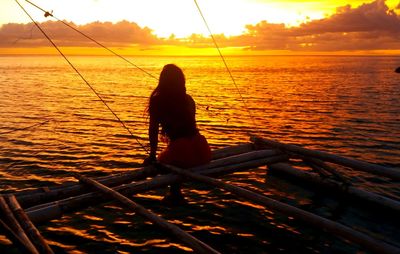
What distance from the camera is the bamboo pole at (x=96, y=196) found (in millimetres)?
6348

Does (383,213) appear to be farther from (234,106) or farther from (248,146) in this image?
(234,106)

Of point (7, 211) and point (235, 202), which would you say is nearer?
point (7, 211)

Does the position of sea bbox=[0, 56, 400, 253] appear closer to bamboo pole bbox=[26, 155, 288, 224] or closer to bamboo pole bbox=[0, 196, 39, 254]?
bamboo pole bbox=[26, 155, 288, 224]

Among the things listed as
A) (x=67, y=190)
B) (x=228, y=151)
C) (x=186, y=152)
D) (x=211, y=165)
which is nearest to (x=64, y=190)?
(x=67, y=190)

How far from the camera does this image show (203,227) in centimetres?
938

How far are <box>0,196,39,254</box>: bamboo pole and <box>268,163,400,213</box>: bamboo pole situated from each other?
24.7 feet

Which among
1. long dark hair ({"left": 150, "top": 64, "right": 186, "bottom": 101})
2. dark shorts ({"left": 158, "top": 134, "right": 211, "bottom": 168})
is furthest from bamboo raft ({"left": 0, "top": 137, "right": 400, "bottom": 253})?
long dark hair ({"left": 150, "top": 64, "right": 186, "bottom": 101})

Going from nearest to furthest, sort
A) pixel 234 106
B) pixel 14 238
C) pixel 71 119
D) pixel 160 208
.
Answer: pixel 14 238 < pixel 160 208 < pixel 71 119 < pixel 234 106

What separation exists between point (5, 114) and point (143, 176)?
25629 millimetres

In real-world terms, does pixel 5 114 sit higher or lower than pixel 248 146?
lower

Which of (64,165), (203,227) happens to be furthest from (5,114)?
(203,227)

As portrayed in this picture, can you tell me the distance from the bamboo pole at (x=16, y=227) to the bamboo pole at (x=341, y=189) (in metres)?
7.54

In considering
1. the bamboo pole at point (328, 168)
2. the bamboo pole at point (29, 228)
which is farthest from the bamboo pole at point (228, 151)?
the bamboo pole at point (29, 228)

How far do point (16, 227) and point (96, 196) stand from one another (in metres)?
1.64
